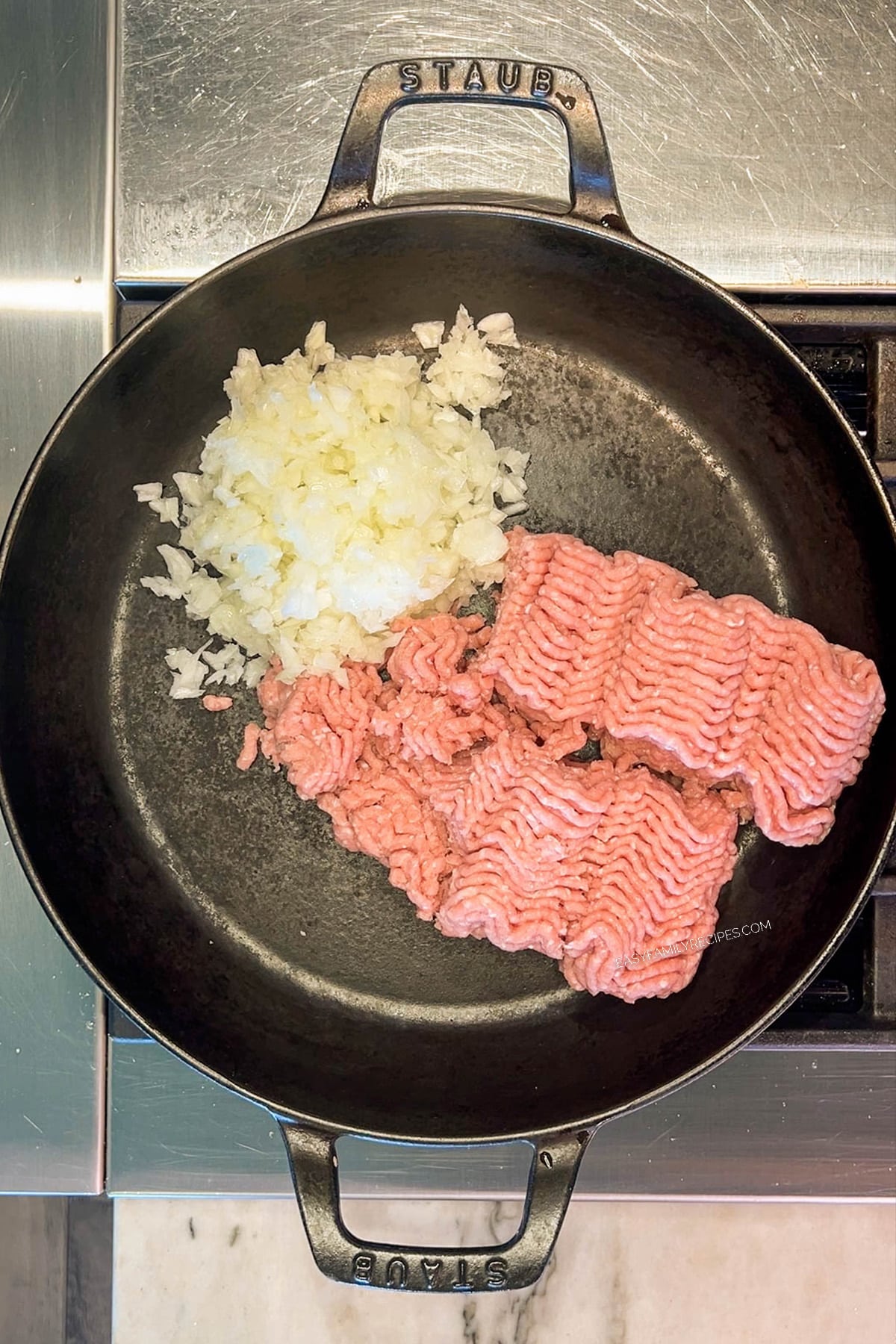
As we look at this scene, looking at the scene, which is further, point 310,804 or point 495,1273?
point 310,804

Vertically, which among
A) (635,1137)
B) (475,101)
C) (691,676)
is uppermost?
(475,101)

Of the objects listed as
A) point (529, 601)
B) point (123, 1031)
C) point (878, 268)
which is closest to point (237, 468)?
point (529, 601)

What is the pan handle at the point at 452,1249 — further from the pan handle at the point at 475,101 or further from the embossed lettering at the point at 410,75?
the embossed lettering at the point at 410,75

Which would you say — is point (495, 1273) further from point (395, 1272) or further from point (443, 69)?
point (443, 69)

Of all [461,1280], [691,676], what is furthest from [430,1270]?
[691,676]

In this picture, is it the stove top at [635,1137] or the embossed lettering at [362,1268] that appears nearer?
the embossed lettering at [362,1268]

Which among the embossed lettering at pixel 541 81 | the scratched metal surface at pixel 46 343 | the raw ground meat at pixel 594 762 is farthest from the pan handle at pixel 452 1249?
the embossed lettering at pixel 541 81

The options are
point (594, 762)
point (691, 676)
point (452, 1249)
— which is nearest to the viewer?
point (452, 1249)
